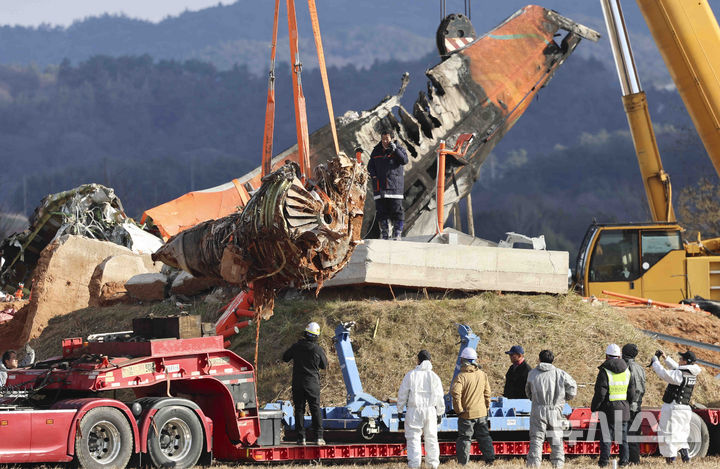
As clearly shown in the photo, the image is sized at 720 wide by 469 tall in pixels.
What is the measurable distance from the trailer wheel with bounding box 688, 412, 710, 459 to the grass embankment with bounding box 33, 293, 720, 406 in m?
1.99

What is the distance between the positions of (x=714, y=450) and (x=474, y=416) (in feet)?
13.6

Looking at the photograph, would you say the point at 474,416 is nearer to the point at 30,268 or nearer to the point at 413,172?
the point at 413,172

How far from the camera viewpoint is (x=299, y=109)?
12133mm

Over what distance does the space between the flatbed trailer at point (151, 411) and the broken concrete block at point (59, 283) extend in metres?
9.39

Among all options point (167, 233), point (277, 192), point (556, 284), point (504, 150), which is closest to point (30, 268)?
point (167, 233)

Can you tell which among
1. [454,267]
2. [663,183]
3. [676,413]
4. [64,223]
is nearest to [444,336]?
[454,267]

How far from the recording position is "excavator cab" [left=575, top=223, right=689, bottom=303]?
21.4m

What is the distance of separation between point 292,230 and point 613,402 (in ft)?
15.1

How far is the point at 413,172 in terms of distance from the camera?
21.8m

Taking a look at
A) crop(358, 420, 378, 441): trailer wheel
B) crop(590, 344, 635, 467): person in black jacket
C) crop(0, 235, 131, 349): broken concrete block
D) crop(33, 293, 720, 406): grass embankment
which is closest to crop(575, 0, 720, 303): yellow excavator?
crop(33, 293, 720, 406): grass embankment

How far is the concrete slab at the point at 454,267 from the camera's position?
16656 mm

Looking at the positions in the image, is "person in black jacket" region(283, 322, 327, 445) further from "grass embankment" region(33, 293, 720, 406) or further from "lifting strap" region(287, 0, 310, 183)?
"grass embankment" region(33, 293, 720, 406)

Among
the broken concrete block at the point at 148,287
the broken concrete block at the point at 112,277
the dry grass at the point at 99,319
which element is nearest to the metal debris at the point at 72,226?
the broken concrete block at the point at 112,277

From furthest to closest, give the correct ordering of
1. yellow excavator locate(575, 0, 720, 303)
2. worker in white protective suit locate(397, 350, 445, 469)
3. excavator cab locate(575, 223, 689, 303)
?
1. excavator cab locate(575, 223, 689, 303)
2. yellow excavator locate(575, 0, 720, 303)
3. worker in white protective suit locate(397, 350, 445, 469)
